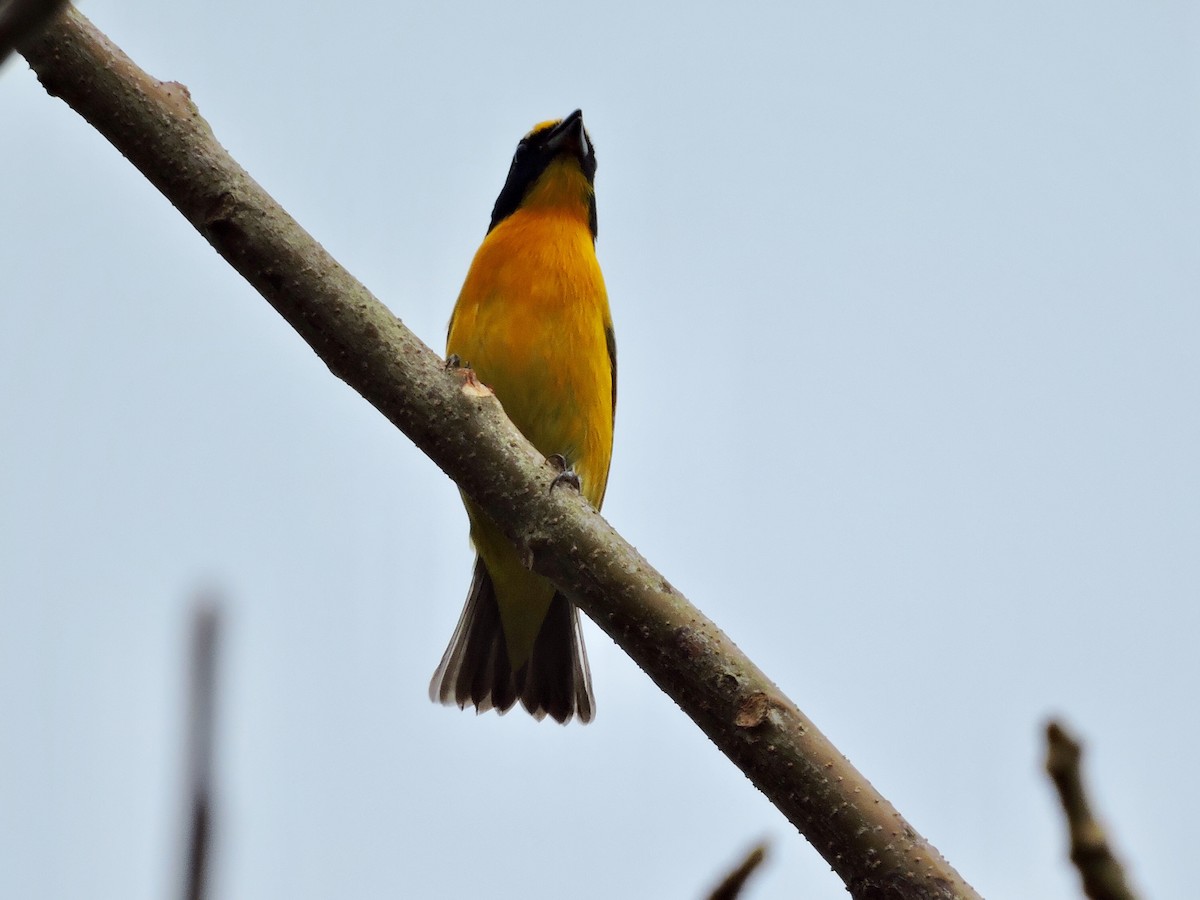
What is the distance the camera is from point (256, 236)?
360cm

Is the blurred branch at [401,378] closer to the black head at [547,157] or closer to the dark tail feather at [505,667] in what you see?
the dark tail feather at [505,667]

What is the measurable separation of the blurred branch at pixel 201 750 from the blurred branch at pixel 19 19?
51cm

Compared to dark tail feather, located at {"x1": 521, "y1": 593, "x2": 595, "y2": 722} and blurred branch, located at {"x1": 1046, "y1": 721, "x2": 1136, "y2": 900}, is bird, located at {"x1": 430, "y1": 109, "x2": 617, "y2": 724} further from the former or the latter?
blurred branch, located at {"x1": 1046, "y1": 721, "x2": 1136, "y2": 900}

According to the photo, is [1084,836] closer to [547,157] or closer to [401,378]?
[401,378]

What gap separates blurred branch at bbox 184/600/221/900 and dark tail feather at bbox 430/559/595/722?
545cm

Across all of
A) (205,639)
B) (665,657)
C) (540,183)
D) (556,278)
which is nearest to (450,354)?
(556,278)

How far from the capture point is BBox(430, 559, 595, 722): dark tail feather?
6.68 metres

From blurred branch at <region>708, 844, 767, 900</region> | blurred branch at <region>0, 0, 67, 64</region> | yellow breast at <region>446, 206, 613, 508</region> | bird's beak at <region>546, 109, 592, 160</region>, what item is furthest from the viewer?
bird's beak at <region>546, 109, 592, 160</region>

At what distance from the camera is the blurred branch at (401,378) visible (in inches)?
131

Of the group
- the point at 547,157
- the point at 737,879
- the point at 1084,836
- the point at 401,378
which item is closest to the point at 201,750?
the point at 737,879

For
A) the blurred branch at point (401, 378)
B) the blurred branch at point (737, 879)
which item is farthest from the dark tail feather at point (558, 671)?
the blurred branch at point (737, 879)

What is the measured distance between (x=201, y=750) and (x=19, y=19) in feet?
2.03

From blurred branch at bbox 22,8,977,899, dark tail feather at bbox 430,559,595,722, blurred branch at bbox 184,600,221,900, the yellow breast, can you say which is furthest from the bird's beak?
blurred branch at bbox 184,600,221,900

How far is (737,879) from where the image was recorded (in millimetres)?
1325
